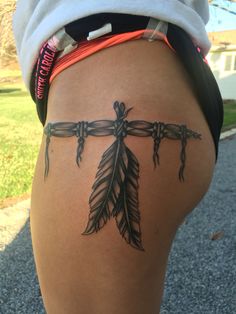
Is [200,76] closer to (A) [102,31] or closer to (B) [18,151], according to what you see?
(A) [102,31]

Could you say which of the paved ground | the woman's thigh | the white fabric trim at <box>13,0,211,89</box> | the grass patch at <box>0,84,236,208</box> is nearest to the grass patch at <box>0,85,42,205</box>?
the grass patch at <box>0,84,236,208</box>

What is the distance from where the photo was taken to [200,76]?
2.73 ft

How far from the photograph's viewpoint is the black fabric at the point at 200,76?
2.66ft

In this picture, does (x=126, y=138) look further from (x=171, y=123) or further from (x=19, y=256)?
(x=19, y=256)

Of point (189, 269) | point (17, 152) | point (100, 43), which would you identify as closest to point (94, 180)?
point (100, 43)

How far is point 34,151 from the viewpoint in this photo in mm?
6230

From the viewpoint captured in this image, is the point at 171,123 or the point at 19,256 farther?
the point at 19,256

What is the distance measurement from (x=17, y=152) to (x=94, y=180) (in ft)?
18.4

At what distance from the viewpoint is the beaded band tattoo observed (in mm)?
731

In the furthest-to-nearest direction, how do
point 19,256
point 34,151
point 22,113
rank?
point 22,113 < point 34,151 < point 19,256

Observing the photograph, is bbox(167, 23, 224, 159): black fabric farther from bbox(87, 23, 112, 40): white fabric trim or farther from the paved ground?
the paved ground

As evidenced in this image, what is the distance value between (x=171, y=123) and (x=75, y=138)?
18cm

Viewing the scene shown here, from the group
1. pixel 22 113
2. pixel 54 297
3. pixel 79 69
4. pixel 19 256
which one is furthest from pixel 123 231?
pixel 22 113

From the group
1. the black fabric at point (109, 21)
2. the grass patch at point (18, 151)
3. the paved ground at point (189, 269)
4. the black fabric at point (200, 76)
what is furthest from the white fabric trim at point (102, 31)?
the grass patch at point (18, 151)
